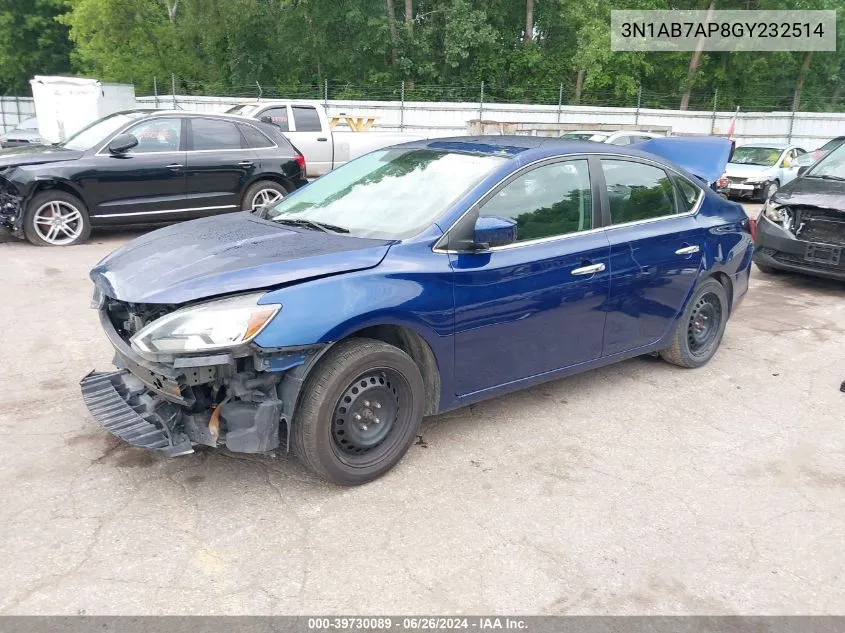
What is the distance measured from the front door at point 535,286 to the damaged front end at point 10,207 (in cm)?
676

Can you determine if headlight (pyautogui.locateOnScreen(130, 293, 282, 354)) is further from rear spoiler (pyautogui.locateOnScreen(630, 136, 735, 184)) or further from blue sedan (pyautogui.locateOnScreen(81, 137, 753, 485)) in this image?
rear spoiler (pyautogui.locateOnScreen(630, 136, 735, 184))

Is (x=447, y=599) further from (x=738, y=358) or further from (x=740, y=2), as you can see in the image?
(x=740, y=2)

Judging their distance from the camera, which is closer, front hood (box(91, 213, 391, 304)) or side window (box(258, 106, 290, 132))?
front hood (box(91, 213, 391, 304))

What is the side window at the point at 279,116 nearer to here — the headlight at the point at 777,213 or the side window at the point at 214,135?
the side window at the point at 214,135

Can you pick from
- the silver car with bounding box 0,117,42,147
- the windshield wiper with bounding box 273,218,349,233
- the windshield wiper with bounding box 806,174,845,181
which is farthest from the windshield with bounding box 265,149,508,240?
the silver car with bounding box 0,117,42,147

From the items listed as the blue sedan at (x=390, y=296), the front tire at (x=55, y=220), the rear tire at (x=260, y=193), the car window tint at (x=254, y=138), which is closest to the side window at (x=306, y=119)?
the car window tint at (x=254, y=138)

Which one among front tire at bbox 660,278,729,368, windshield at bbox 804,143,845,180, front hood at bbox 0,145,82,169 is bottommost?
front tire at bbox 660,278,729,368

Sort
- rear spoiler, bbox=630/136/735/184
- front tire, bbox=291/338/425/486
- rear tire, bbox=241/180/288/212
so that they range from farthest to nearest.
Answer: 1. rear tire, bbox=241/180/288/212
2. rear spoiler, bbox=630/136/735/184
3. front tire, bbox=291/338/425/486

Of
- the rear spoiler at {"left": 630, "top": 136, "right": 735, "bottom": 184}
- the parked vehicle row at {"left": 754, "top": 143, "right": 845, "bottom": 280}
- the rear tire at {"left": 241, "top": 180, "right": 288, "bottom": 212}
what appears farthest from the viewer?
the rear tire at {"left": 241, "top": 180, "right": 288, "bottom": 212}

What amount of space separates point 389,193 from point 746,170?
51.8ft

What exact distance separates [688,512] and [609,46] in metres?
30.3

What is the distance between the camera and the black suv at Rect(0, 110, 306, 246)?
845 centimetres

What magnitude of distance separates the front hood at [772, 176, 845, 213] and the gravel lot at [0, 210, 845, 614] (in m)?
3.49

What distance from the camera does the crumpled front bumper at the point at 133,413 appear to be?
3.27 m
